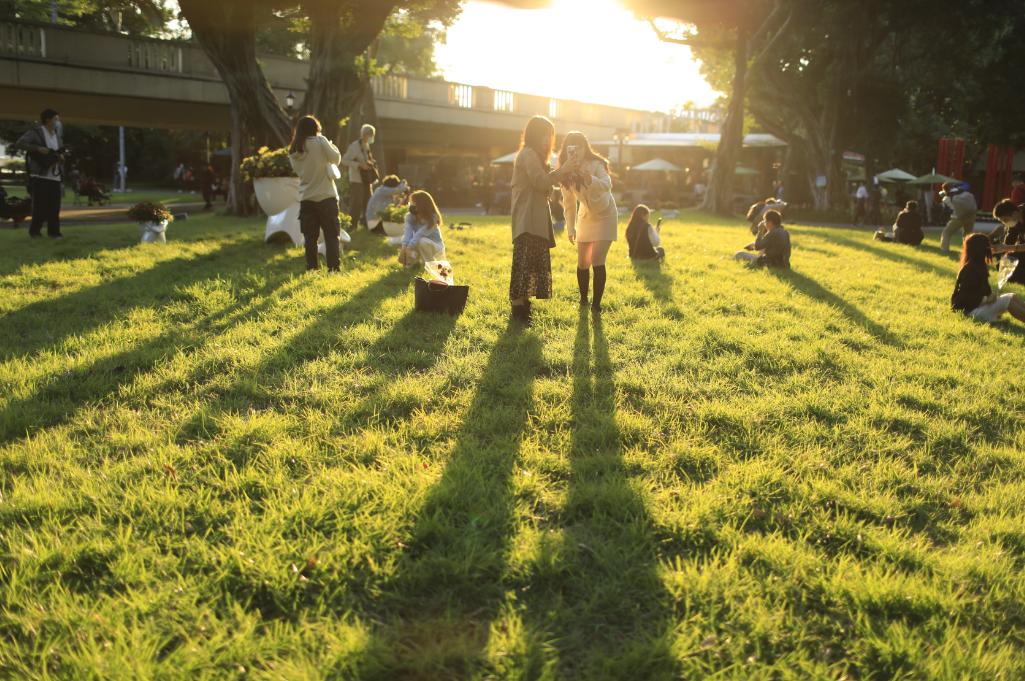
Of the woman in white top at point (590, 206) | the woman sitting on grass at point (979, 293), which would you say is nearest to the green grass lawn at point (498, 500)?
the woman in white top at point (590, 206)

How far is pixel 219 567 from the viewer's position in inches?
106

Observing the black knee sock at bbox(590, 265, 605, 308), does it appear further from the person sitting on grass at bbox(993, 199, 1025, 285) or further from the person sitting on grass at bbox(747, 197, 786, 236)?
the person sitting on grass at bbox(747, 197, 786, 236)

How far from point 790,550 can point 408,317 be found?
15.4ft

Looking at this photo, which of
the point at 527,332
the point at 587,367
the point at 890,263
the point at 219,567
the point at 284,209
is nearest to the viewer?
the point at 219,567

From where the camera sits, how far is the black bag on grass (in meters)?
7.07

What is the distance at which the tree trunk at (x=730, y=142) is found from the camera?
2503 centimetres

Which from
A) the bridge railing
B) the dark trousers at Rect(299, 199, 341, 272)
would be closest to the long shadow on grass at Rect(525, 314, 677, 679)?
the dark trousers at Rect(299, 199, 341, 272)

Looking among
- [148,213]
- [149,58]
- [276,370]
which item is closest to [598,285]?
[276,370]

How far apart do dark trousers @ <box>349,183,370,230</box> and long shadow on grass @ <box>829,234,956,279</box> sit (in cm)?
1046

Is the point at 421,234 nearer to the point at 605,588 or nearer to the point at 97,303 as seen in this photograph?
the point at 97,303

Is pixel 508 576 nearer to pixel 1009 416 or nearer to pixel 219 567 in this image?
pixel 219 567

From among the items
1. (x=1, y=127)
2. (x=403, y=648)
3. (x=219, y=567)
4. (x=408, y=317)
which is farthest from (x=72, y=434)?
(x=1, y=127)

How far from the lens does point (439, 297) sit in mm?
7094

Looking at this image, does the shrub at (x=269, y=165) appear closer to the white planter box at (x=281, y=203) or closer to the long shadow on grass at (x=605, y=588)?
the white planter box at (x=281, y=203)
